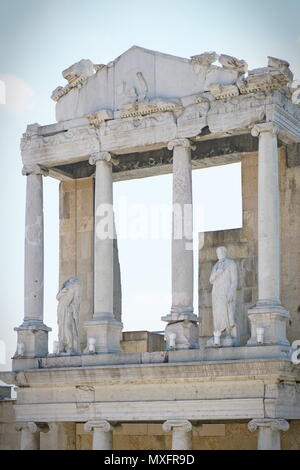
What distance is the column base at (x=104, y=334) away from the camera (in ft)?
90.7

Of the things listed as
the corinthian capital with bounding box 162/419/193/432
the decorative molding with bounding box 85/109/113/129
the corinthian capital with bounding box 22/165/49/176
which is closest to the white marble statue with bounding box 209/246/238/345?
the corinthian capital with bounding box 162/419/193/432

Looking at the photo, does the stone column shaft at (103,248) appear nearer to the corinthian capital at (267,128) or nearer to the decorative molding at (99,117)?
the decorative molding at (99,117)

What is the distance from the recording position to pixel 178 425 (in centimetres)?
2630

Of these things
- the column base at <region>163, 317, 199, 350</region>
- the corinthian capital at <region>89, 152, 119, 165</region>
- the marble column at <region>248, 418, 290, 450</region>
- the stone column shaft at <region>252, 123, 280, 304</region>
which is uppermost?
the corinthian capital at <region>89, 152, 119, 165</region>

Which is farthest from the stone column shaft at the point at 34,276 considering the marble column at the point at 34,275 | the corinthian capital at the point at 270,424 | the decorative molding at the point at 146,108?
the corinthian capital at the point at 270,424

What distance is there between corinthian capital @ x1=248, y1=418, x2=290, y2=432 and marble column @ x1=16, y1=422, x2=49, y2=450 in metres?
5.37

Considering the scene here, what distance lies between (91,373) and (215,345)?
2.92m

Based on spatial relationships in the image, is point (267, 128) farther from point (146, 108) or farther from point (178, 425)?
point (178, 425)

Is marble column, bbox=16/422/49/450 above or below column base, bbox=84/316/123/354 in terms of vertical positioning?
below

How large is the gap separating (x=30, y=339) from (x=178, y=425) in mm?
4367

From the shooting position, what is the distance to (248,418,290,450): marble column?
2522 centimetres

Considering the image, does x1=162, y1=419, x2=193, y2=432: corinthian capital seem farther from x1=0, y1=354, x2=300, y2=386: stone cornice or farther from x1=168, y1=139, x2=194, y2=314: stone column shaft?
x1=168, y1=139, x2=194, y2=314: stone column shaft
